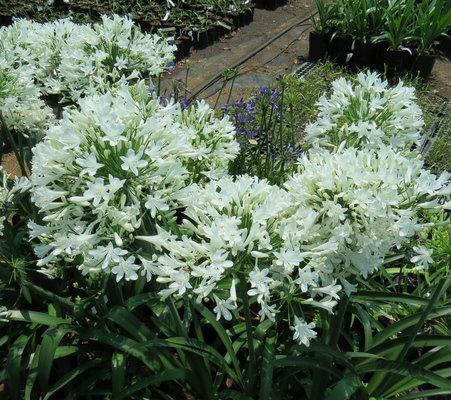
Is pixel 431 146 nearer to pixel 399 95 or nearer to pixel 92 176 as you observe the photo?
pixel 399 95

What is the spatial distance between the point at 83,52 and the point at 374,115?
1.66 metres

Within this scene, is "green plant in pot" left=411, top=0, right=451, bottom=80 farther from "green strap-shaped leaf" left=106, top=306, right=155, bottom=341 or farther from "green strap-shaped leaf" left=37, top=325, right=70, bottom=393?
"green strap-shaped leaf" left=37, top=325, right=70, bottom=393

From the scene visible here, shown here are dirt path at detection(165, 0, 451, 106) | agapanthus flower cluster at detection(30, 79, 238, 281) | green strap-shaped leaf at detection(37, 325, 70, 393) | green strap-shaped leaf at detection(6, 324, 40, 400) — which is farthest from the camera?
dirt path at detection(165, 0, 451, 106)

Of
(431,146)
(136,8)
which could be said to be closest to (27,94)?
(431,146)

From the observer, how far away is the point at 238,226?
1.66 metres

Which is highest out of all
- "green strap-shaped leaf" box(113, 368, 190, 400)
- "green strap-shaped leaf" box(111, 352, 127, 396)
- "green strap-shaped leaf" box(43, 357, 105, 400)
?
"green strap-shaped leaf" box(113, 368, 190, 400)

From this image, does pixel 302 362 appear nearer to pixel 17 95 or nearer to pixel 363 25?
pixel 17 95

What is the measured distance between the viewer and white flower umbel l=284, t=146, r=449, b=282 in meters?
1.59

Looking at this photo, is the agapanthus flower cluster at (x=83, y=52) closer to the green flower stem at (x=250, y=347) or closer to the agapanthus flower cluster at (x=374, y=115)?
the agapanthus flower cluster at (x=374, y=115)

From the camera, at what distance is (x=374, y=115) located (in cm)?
214

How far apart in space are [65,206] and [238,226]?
25.5 inches

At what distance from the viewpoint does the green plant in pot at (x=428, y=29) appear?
6.02 m

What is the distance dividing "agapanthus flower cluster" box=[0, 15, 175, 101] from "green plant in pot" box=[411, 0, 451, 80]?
444cm

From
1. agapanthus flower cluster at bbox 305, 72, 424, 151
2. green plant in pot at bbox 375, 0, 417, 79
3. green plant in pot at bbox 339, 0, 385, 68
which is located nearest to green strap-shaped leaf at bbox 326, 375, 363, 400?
agapanthus flower cluster at bbox 305, 72, 424, 151
